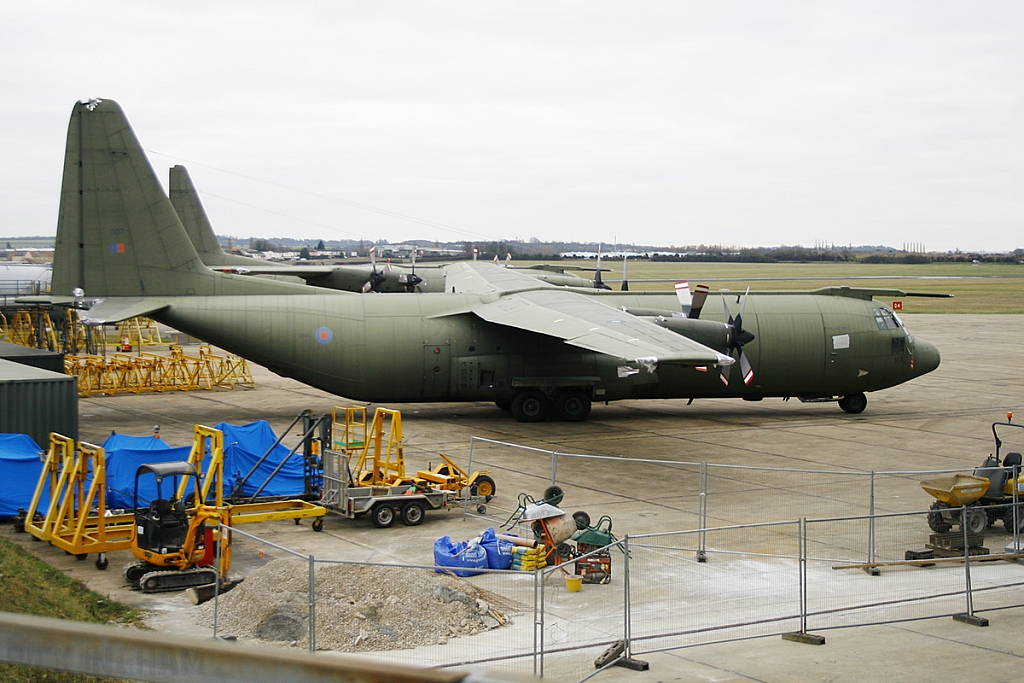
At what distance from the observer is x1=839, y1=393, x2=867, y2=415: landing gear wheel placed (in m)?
34.2

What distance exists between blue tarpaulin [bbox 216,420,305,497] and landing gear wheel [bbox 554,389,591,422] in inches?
414

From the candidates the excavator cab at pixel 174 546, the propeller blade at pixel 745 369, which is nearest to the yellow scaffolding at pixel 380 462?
the excavator cab at pixel 174 546

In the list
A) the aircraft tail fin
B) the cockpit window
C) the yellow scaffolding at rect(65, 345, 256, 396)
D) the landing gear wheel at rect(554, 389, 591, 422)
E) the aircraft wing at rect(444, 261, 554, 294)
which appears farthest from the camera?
the yellow scaffolding at rect(65, 345, 256, 396)

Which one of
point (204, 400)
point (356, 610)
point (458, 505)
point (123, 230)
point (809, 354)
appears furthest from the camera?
point (204, 400)

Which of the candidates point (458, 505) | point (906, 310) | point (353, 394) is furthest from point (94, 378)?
point (906, 310)

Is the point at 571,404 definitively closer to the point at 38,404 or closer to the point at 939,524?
the point at 939,524

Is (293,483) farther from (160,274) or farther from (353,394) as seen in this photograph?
(160,274)

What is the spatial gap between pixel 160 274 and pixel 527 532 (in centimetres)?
1625

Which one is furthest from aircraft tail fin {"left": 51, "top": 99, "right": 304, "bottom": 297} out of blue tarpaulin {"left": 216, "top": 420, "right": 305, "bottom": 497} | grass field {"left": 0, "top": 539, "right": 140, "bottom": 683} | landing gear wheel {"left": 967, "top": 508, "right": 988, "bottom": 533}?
landing gear wheel {"left": 967, "top": 508, "right": 988, "bottom": 533}

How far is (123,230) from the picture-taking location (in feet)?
94.2

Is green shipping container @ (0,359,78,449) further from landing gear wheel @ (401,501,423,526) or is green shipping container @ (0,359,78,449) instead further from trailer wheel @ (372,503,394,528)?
landing gear wheel @ (401,501,423,526)

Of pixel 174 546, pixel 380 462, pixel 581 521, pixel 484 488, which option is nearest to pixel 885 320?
pixel 484 488

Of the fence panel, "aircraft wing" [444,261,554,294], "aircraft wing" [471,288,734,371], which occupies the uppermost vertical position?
"aircraft wing" [444,261,554,294]

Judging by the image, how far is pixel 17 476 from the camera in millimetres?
18906
